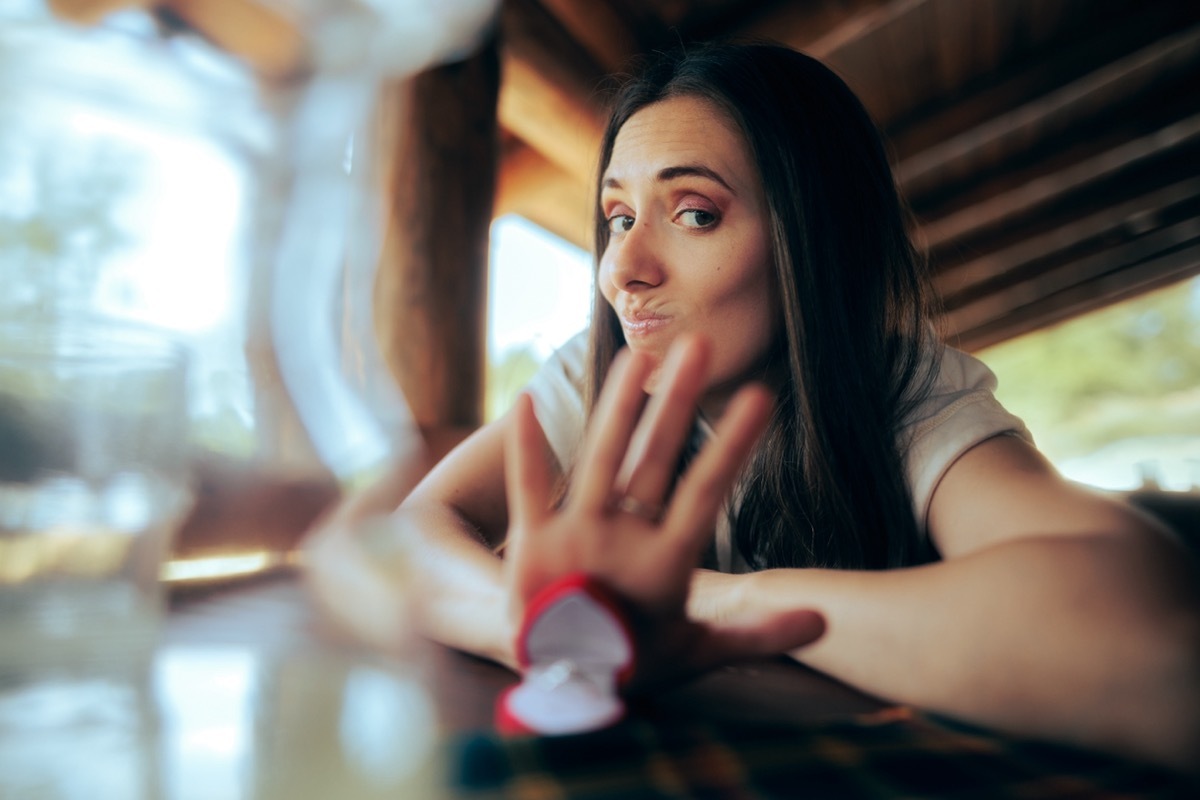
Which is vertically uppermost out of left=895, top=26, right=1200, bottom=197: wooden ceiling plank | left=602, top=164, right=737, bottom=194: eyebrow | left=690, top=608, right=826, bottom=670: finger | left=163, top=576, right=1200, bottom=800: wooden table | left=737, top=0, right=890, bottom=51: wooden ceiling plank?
left=895, top=26, right=1200, bottom=197: wooden ceiling plank

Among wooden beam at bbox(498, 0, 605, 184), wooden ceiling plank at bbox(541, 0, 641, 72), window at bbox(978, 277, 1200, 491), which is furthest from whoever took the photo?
window at bbox(978, 277, 1200, 491)

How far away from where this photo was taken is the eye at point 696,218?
2.45 ft

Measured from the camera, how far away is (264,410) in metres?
0.24

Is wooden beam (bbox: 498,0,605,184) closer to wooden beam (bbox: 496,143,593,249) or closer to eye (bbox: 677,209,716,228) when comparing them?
wooden beam (bbox: 496,143,593,249)

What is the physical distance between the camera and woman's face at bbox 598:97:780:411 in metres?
0.73

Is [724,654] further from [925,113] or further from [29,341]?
[925,113]

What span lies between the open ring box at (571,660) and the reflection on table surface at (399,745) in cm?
1

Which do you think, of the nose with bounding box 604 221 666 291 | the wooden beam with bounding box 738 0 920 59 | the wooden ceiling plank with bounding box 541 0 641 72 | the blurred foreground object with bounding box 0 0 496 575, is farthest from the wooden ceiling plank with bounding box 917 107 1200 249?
the blurred foreground object with bounding box 0 0 496 575

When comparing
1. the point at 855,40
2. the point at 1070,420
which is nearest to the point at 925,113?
the point at 855,40

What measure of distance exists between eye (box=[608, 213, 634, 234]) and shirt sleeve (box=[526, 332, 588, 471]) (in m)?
0.17

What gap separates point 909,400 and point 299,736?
660 millimetres

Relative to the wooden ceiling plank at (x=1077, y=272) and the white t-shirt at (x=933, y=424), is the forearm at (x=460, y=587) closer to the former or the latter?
the white t-shirt at (x=933, y=424)

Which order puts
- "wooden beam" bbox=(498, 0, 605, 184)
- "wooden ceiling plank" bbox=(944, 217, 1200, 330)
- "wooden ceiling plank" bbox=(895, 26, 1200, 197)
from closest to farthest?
"wooden beam" bbox=(498, 0, 605, 184), "wooden ceiling plank" bbox=(895, 26, 1200, 197), "wooden ceiling plank" bbox=(944, 217, 1200, 330)

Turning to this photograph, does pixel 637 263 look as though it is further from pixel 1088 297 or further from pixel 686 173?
pixel 1088 297
